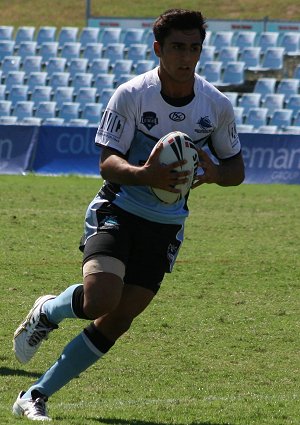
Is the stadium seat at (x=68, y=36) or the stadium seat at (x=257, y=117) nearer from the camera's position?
the stadium seat at (x=257, y=117)

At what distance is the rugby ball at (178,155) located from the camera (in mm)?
5289

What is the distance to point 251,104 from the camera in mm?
24688

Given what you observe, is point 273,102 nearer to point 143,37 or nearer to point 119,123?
point 143,37

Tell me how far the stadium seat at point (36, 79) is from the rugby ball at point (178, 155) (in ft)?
72.6

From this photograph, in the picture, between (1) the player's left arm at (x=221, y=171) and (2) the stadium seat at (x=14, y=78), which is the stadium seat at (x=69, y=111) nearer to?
(2) the stadium seat at (x=14, y=78)

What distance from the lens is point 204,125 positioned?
18.6 ft

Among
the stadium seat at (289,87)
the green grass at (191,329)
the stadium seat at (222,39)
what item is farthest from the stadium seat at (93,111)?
the green grass at (191,329)

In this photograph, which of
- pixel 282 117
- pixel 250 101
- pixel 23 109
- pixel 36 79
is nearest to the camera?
pixel 282 117

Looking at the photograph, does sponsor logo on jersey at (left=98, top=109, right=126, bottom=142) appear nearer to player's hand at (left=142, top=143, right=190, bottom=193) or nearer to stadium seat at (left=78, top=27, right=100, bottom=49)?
player's hand at (left=142, top=143, right=190, bottom=193)

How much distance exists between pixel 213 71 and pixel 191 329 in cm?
1872

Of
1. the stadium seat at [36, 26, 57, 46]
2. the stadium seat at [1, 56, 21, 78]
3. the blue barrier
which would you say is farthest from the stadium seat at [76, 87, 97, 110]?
the stadium seat at [36, 26, 57, 46]

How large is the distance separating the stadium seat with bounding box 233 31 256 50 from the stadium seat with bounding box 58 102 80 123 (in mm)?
5634

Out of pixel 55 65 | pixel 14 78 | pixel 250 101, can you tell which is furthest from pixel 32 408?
pixel 55 65

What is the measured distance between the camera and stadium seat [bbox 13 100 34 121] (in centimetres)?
2533
